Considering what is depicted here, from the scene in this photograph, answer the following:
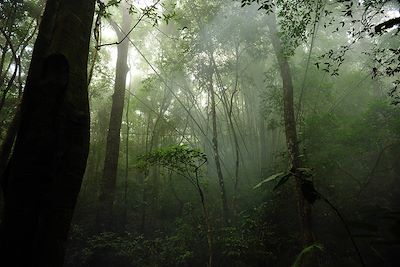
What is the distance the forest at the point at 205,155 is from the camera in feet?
4.42

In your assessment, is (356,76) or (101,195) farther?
(356,76)

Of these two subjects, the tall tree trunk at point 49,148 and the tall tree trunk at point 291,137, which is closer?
the tall tree trunk at point 49,148

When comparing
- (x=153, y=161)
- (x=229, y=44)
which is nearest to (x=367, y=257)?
(x=153, y=161)

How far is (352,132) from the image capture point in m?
7.63

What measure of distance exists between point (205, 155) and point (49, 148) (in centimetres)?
430

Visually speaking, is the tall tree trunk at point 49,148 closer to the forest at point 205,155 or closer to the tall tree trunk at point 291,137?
the forest at point 205,155

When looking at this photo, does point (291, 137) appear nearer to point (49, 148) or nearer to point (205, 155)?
point (205, 155)

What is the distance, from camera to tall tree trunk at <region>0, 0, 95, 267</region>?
4.18 feet

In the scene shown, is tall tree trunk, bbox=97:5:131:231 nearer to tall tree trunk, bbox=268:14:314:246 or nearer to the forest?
the forest

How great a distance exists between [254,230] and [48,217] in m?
6.71

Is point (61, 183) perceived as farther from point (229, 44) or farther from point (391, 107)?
point (229, 44)

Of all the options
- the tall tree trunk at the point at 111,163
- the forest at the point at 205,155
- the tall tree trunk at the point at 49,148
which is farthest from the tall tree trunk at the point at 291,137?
the tall tree trunk at the point at 49,148

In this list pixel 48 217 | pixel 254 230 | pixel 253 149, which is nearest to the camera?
pixel 48 217

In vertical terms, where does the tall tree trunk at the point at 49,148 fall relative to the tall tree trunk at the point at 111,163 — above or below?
below
